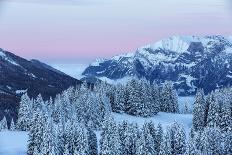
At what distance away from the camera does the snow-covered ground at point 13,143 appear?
335 ft

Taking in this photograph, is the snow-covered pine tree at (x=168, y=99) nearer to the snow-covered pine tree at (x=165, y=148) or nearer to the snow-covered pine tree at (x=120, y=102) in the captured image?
the snow-covered pine tree at (x=120, y=102)

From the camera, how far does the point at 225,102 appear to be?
13000 centimetres


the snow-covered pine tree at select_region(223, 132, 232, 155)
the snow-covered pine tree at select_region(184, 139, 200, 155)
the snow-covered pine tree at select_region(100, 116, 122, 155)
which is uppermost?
the snow-covered pine tree at select_region(100, 116, 122, 155)

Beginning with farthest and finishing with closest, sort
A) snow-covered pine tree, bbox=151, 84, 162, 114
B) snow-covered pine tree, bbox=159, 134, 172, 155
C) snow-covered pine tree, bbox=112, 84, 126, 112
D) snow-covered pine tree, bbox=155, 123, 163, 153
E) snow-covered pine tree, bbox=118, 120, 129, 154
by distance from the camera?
1. snow-covered pine tree, bbox=151, 84, 162, 114
2. snow-covered pine tree, bbox=112, 84, 126, 112
3. snow-covered pine tree, bbox=155, 123, 163, 153
4. snow-covered pine tree, bbox=118, 120, 129, 154
5. snow-covered pine tree, bbox=159, 134, 172, 155

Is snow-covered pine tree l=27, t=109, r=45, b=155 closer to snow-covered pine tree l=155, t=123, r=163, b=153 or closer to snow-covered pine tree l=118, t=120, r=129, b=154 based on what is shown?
snow-covered pine tree l=118, t=120, r=129, b=154

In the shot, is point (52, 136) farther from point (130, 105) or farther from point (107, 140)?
point (130, 105)

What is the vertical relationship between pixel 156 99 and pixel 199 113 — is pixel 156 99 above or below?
above

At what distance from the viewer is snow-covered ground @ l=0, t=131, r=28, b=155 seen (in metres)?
102

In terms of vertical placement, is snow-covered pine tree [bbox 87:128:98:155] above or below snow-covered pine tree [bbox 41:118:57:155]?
below

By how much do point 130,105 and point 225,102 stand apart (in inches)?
1280

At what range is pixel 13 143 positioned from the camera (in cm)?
10875

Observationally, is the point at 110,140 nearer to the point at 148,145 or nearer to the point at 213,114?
the point at 148,145

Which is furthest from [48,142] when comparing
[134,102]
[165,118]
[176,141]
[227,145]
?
[165,118]

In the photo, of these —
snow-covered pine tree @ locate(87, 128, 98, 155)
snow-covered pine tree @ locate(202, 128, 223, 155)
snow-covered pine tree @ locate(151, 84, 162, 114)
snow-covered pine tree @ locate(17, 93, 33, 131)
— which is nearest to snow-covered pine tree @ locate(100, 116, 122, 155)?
snow-covered pine tree @ locate(87, 128, 98, 155)
